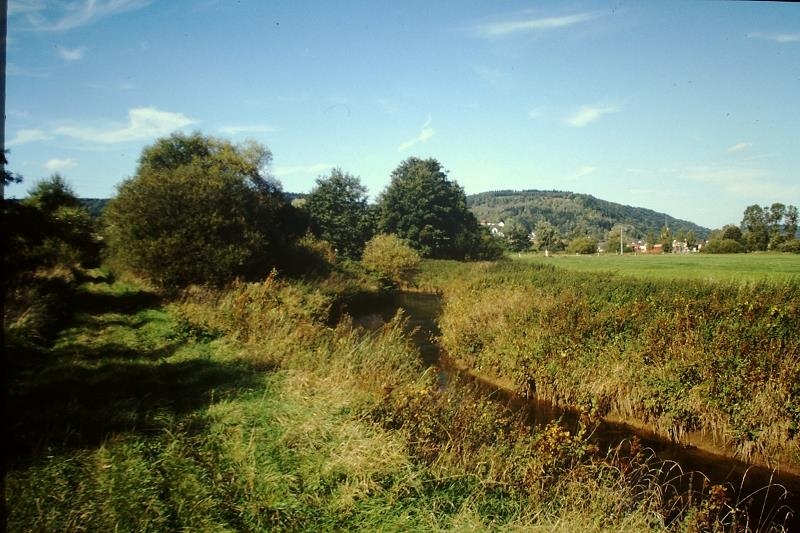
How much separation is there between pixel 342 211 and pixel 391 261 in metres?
14.3

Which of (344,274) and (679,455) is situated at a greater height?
(344,274)

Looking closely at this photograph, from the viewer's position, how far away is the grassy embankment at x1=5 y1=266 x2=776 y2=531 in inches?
159

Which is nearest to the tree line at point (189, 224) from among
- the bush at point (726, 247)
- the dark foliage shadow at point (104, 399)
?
the dark foliage shadow at point (104, 399)

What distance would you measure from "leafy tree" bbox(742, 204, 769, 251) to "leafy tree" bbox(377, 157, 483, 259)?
1780 inches

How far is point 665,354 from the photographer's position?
9.55 m

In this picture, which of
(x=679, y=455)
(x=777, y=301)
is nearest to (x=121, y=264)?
(x=679, y=455)

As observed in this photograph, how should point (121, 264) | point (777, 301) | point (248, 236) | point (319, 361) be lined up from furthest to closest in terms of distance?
point (248, 236) → point (121, 264) → point (777, 301) → point (319, 361)

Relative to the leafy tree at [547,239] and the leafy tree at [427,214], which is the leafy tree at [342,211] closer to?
the leafy tree at [427,214]

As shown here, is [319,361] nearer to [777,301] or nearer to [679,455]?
[679,455]

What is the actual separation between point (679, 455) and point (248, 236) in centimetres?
1850

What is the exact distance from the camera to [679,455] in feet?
26.7

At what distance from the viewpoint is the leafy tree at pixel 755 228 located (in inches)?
2510

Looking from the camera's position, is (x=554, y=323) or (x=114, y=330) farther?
(x=554, y=323)

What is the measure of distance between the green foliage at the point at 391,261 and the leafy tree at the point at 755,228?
5796 cm
